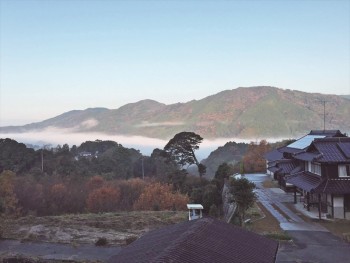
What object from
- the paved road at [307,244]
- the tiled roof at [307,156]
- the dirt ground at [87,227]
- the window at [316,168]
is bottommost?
the dirt ground at [87,227]

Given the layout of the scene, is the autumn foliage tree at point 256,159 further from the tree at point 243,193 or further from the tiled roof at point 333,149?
the tree at point 243,193

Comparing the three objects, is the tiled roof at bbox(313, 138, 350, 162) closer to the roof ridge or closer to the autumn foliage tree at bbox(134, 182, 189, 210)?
the roof ridge

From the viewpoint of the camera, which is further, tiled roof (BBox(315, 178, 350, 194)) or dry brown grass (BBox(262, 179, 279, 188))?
dry brown grass (BBox(262, 179, 279, 188))

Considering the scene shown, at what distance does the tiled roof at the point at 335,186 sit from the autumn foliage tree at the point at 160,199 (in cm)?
2492

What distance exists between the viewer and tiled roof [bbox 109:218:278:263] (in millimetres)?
10125

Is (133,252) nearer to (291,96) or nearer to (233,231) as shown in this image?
(233,231)

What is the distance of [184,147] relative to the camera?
53.3m

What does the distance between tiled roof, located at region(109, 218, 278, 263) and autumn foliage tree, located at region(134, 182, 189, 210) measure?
34.5 m

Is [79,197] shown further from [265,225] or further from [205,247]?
[205,247]

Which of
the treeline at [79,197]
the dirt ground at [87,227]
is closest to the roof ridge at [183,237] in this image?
the dirt ground at [87,227]

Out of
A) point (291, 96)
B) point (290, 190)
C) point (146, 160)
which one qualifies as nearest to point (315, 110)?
point (291, 96)

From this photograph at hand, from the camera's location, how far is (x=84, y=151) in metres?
101

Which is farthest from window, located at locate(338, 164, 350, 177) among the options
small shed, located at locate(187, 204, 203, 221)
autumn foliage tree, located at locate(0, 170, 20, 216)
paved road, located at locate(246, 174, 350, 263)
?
autumn foliage tree, located at locate(0, 170, 20, 216)

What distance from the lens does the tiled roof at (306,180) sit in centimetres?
2505
